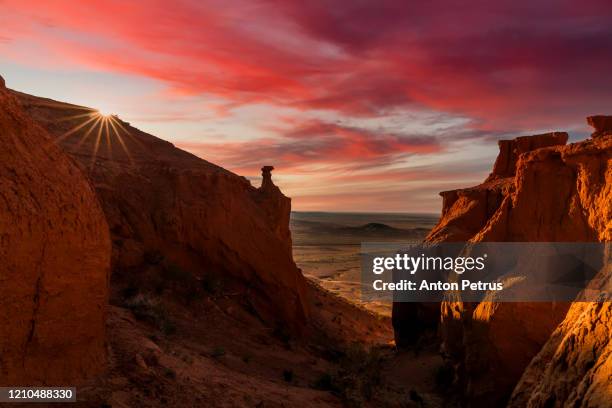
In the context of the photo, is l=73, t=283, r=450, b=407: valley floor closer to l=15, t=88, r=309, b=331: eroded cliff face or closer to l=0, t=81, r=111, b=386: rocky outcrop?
l=0, t=81, r=111, b=386: rocky outcrop

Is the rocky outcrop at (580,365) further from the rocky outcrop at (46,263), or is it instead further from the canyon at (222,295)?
the rocky outcrop at (46,263)

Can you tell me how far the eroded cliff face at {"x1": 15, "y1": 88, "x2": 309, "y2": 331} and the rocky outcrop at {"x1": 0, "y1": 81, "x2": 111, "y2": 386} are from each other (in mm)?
6378

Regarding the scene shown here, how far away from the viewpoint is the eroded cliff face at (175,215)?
1455 centimetres

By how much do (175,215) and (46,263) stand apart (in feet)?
30.6

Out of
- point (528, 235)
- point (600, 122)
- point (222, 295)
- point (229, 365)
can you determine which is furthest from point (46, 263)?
point (600, 122)

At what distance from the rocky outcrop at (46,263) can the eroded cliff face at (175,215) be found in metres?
6.38

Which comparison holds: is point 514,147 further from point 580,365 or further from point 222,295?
point 580,365

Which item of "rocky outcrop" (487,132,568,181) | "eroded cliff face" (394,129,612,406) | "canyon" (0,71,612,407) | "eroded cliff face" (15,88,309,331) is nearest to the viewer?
"canyon" (0,71,612,407)

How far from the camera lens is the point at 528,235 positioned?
1191cm

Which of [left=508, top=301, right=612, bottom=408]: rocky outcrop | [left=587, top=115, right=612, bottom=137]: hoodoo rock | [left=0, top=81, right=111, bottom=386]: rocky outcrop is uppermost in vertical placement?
[left=587, top=115, right=612, bottom=137]: hoodoo rock

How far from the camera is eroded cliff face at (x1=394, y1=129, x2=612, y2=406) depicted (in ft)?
31.2

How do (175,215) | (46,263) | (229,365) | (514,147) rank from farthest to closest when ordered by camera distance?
(514,147), (175,215), (229,365), (46,263)

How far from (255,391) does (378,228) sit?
12412 cm

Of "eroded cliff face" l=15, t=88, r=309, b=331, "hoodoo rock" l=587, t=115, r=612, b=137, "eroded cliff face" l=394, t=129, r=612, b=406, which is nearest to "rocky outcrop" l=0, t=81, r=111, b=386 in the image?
"eroded cliff face" l=15, t=88, r=309, b=331
